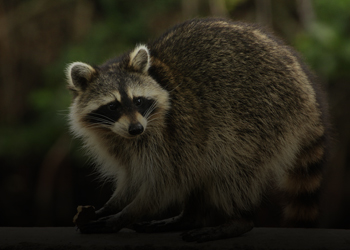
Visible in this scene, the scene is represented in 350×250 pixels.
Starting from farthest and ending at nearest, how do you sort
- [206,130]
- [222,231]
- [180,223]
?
[180,223] → [206,130] → [222,231]

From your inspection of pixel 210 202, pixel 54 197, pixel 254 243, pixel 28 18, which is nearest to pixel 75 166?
pixel 54 197

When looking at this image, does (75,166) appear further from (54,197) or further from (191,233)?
(191,233)

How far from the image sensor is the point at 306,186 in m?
3.21

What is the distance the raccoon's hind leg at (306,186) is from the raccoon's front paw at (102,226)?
1.02m

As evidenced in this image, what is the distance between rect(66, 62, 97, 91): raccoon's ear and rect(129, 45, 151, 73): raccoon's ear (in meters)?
0.23

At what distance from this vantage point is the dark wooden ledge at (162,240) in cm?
271

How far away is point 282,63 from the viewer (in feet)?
10.5

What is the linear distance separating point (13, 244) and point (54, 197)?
139 inches

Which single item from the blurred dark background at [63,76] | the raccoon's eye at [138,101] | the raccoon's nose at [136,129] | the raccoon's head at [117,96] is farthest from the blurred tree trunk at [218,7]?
the raccoon's nose at [136,129]

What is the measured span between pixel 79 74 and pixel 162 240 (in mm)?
1058

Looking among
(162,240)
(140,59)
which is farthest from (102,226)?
(140,59)

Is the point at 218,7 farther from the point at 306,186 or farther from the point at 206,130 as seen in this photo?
the point at 306,186

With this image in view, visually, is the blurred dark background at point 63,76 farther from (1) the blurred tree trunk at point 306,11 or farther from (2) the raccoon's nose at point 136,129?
(2) the raccoon's nose at point 136,129

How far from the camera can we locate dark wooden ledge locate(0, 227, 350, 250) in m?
2.71
